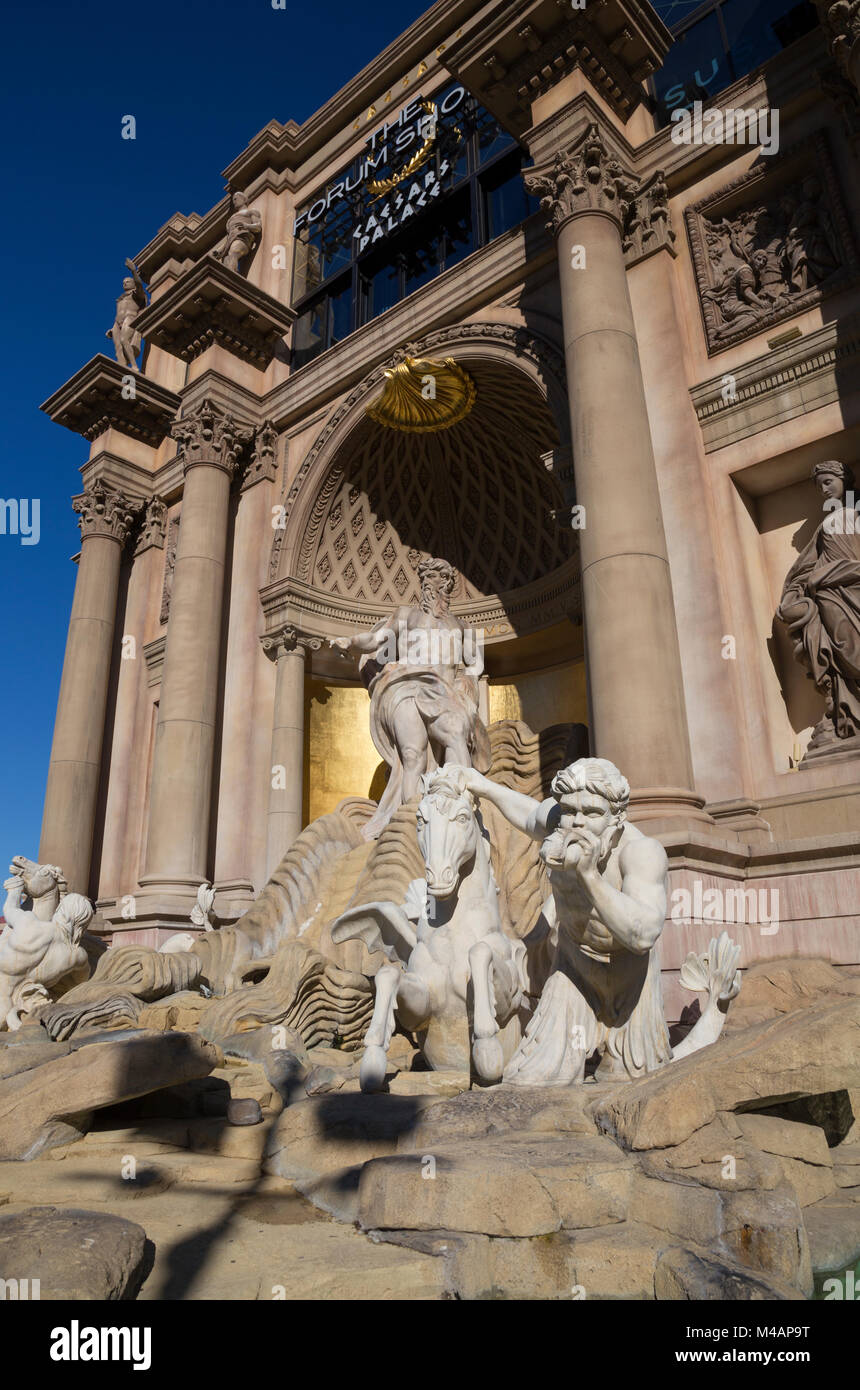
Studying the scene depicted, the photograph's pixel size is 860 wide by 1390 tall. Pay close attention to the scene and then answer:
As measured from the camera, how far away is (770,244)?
9148mm

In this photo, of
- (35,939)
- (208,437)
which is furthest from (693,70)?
(35,939)

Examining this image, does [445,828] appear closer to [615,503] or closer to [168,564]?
[615,503]

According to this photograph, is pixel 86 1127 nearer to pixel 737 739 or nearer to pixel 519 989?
pixel 519 989

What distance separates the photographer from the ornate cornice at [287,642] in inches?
542

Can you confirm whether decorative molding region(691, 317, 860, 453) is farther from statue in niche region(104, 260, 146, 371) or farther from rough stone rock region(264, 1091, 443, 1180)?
statue in niche region(104, 260, 146, 371)

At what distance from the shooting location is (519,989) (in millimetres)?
4309

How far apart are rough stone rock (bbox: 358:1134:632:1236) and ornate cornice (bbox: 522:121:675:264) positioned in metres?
9.34

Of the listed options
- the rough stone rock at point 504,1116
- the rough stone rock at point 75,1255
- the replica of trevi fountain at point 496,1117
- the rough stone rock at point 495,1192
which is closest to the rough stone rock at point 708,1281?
the replica of trevi fountain at point 496,1117

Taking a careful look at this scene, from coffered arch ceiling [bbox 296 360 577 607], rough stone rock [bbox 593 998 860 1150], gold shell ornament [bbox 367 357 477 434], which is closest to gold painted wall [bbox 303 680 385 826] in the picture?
coffered arch ceiling [bbox 296 360 577 607]

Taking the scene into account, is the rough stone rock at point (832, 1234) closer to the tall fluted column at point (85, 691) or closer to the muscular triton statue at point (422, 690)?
the muscular triton statue at point (422, 690)
